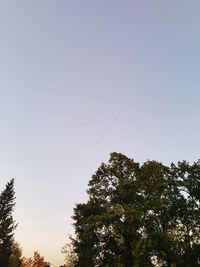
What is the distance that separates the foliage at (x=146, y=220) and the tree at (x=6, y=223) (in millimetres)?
31435

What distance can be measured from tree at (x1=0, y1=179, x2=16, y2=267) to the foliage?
3144 cm

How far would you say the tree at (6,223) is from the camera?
60.6 meters

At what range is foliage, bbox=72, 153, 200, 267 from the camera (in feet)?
103

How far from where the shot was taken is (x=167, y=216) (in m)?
32.6

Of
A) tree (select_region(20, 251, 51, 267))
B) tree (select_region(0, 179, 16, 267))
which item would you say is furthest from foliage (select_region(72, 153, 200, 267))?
tree (select_region(20, 251, 51, 267))

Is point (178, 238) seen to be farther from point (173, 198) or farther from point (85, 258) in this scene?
point (85, 258)

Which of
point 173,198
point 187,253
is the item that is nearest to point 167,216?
point 173,198

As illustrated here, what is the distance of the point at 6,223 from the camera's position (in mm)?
65312

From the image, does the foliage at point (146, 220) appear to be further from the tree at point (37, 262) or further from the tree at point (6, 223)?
the tree at point (37, 262)

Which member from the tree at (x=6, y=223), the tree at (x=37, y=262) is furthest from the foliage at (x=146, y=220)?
the tree at (x=37, y=262)

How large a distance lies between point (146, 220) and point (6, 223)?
41.8 metres

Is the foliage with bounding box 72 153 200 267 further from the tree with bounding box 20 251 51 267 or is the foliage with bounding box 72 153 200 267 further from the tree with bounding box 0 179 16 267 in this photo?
the tree with bounding box 20 251 51 267

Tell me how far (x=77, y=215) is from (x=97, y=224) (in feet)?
50.0

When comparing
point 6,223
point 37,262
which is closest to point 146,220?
point 6,223
